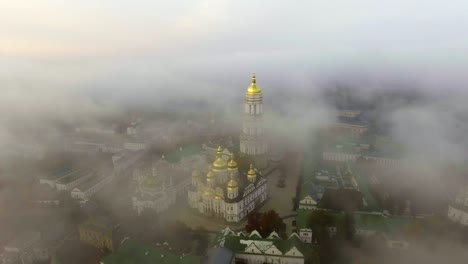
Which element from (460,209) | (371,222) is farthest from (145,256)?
(460,209)

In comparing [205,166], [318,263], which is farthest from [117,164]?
[318,263]

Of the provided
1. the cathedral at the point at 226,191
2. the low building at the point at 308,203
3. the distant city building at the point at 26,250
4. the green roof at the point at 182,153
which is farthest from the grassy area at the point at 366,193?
the distant city building at the point at 26,250

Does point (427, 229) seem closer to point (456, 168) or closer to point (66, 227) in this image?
point (456, 168)

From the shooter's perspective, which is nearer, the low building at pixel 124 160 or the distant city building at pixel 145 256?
the distant city building at pixel 145 256

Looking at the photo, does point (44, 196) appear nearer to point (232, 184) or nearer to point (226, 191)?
point (226, 191)

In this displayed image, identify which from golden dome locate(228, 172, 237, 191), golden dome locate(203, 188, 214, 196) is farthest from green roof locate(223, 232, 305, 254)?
golden dome locate(203, 188, 214, 196)

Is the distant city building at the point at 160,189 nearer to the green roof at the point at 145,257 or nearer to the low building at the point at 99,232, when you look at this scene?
the low building at the point at 99,232
